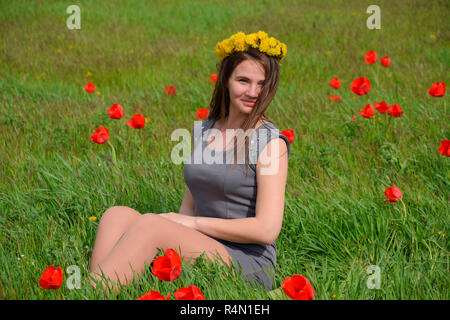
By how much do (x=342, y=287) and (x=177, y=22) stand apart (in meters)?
7.53

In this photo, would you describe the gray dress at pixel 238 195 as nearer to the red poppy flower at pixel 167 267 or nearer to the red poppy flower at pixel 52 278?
the red poppy flower at pixel 167 267

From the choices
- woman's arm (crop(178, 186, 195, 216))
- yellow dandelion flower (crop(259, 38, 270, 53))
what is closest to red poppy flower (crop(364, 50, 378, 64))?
yellow dandelion flower (crop(259, 38, 270, 53))

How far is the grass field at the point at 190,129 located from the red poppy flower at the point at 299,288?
0.96ft

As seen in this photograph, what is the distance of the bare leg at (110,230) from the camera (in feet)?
7.90

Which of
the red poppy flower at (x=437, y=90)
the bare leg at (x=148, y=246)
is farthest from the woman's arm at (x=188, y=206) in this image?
the red poppy flower at (x=437, y=90)

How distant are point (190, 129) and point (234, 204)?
2145 mm

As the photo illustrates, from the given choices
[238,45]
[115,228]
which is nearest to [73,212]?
[115,228]

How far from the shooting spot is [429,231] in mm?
2621

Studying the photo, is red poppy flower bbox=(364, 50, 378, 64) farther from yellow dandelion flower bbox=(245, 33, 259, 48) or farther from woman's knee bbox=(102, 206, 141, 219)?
woman's knee bbox=(102, 206, 141, 219)

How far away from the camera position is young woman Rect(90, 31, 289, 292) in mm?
2258

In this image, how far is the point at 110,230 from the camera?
247cm
